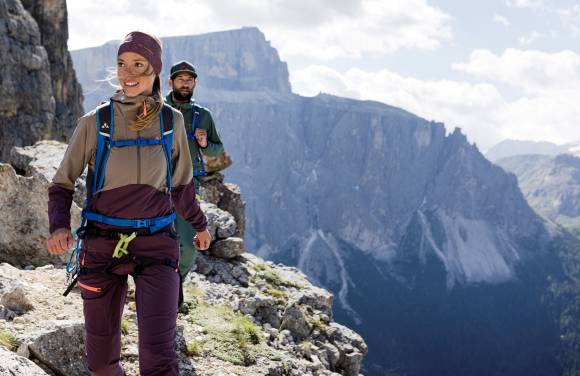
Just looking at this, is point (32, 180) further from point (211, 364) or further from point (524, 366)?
point (524, 366)

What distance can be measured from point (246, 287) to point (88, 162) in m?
8.97

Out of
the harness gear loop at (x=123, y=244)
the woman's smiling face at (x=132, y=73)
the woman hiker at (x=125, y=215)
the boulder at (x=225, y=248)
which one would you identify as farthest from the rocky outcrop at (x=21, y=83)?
the harness gear loop at (x=123, y=244)

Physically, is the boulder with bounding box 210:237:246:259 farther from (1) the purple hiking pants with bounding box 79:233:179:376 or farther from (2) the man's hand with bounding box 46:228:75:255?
(2) the man's hand with bounding box 46:228:75:255

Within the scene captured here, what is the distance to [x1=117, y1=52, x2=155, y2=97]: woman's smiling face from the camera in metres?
4.26

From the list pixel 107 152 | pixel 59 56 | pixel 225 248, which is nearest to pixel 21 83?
pixel 59 56

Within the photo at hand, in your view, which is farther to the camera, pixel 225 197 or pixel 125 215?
pixel 225 197

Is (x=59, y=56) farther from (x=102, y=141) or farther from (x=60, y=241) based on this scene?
(x=60, y=241)

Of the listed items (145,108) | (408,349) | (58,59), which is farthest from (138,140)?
(408,349)

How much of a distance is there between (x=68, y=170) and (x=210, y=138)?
4417 millimetres

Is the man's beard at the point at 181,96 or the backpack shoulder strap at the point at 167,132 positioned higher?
the man's beard at the point at 181,96

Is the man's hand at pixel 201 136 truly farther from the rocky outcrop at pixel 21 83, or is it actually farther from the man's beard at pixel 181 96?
the rocky outcrop at pixel 21 83

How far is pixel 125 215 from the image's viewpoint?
13.9 ft

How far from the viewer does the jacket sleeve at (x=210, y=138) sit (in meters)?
8.45

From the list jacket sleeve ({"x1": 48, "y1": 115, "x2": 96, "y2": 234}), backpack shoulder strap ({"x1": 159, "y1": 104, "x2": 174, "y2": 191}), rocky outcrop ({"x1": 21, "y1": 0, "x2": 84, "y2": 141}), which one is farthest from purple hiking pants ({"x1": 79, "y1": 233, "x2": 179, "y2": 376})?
rocky outcrop ({"x1": 21, "y1": 0, "x2": 84, "y2": 141})
